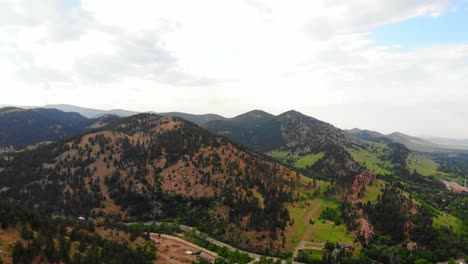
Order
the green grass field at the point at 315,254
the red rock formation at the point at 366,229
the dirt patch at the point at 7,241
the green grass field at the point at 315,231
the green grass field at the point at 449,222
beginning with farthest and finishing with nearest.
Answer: the green grass field at the point at 449,222 → the green grass field at the point at 315,231 → the red rock formation at the point at 366,229 → the green grass field at the point at 315,254 → the dirt patch at the point at 7,241

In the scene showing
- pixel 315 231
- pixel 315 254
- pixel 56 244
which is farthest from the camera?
pixel 315 231

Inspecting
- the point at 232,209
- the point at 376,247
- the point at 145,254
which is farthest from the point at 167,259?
the point at 376,247

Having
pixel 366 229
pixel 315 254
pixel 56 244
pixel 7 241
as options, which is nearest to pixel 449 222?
pixel 366 229

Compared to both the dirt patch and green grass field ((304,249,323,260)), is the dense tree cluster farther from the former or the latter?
green grass field ((304,249,323,260))

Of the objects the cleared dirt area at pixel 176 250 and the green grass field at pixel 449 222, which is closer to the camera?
the cleared dirt area at pixel 176 250

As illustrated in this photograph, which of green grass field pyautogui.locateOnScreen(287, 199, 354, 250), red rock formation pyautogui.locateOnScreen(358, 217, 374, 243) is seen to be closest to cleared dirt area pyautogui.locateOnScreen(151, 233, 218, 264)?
green grass field pyautogui.locateOnScreen(287, 199, 354, 250)

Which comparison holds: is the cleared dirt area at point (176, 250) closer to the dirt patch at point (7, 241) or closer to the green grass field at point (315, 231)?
the green grass field at point (315, 231)

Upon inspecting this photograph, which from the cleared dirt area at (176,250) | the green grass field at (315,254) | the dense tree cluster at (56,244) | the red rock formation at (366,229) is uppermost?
the dense tree cluster at (56,244)

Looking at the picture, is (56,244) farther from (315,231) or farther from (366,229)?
(366,229)

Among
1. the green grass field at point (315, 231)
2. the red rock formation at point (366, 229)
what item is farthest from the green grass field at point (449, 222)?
the green grass field at point (315, 231)

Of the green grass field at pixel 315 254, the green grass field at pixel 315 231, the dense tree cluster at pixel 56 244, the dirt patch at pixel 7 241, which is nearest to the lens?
the dirt patch at pixel 7 241
